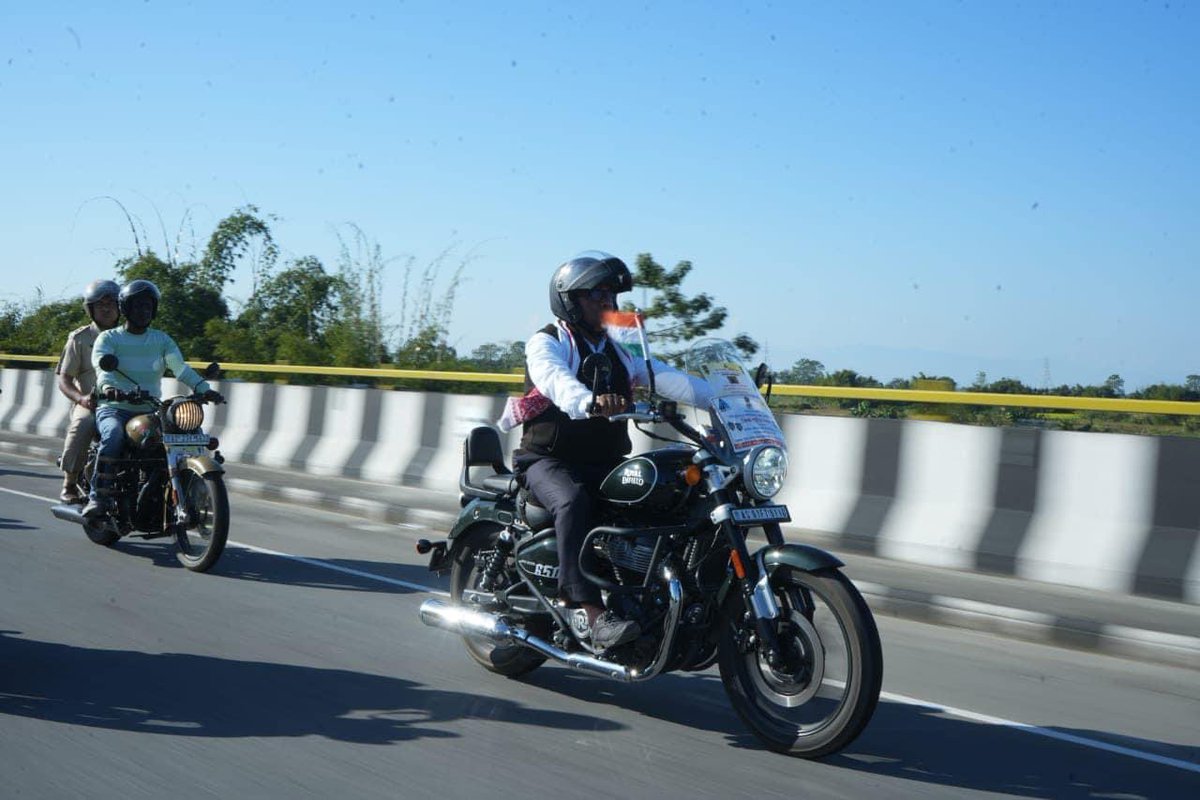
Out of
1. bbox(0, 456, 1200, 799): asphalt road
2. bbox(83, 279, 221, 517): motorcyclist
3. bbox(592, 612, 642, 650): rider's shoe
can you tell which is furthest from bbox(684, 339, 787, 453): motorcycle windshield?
bbox(83, 279, 221, 517): motorcyclist

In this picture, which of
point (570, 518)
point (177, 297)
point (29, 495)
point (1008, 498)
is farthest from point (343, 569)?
point (177, 297)

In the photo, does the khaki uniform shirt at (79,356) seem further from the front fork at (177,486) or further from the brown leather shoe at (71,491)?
the front fork at (177,486)

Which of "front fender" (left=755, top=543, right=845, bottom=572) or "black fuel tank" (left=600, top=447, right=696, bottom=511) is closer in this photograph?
"front fender" (left=755, top=543, right=845, bottom=572)

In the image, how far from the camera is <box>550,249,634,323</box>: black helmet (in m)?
5.40

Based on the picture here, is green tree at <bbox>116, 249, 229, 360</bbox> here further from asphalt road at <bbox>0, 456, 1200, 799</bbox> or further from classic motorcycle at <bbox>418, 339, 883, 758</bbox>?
classic motorcycle at <bbox>418, 339, 883, 758</bbox>

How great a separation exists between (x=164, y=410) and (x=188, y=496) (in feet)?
2.26

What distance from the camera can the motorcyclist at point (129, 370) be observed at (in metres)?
9.40

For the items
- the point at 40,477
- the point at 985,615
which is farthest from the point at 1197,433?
the point at 40,477

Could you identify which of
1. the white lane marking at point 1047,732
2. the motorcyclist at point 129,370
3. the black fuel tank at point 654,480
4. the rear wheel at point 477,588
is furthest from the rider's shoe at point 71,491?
the white lane marking at point 1047,732

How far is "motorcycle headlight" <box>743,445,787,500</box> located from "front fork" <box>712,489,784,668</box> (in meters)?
0.12

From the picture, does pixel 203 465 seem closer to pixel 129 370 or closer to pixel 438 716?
pixel 129 370

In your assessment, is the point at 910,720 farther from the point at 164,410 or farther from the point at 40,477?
the point at 40,477

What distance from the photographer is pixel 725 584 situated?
488cm

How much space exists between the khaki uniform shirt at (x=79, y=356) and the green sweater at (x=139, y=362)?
0.88 meters
